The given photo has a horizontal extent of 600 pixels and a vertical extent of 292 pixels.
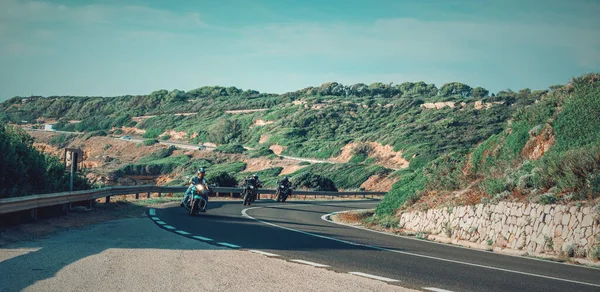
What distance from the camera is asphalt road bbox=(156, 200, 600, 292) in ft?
30.0

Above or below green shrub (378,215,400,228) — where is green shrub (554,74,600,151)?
above

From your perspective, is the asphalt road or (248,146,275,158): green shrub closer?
the asphalt road

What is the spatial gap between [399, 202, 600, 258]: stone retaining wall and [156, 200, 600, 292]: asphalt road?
1064mm

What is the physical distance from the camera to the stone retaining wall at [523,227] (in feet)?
41.8

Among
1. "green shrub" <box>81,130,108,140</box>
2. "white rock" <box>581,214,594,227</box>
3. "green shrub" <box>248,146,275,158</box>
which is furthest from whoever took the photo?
"green shrub" <box>81,130,108,140</box>

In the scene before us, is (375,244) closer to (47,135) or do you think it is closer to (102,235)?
(102,235)

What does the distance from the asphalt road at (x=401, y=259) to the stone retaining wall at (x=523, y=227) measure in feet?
3.49

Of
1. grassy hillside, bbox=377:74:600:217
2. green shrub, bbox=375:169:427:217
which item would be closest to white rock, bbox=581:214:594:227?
grassy hillside, bbox=377:74:600:217

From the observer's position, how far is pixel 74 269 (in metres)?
8.95

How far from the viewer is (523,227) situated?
47.0 ft

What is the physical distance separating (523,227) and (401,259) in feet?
14.2

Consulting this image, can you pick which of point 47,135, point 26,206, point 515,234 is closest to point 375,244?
point 515,234

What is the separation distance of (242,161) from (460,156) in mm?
60176

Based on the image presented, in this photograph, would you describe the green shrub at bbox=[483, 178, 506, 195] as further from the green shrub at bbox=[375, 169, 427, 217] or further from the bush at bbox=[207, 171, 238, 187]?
the bush at bbox=[207, 171, 238, 187]
